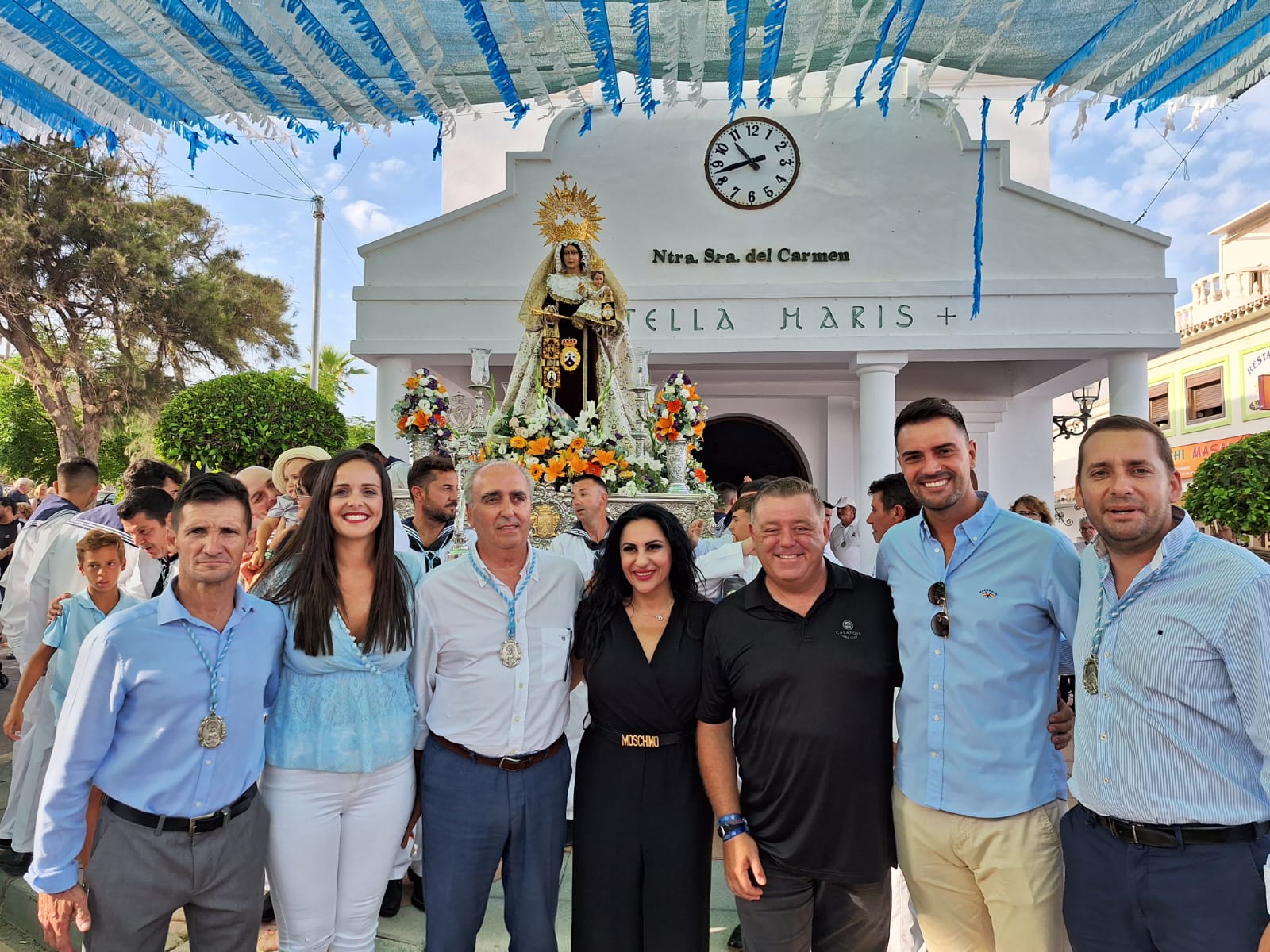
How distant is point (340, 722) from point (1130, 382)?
1101 centimetres

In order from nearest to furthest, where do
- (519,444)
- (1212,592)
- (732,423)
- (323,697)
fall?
(1212,592), (323,697), (519,444), (732,423)

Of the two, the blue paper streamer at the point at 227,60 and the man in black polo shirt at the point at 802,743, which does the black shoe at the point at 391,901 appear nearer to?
the man in black polo shirt at the point at 802,743

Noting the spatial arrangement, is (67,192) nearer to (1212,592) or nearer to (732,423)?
(732,423)

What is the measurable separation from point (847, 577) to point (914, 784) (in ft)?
1.97

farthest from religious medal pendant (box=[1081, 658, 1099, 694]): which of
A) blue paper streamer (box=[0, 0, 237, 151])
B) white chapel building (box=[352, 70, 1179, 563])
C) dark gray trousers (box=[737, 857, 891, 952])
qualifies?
white chapel building (box=[352, 70, 1179, 563])

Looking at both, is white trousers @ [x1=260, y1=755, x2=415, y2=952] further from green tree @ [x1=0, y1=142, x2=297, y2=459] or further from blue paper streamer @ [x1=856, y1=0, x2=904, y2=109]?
green tree @ [x1=0, y1=142, x2=297, y2=459]

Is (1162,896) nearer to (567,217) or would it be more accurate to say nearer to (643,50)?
(643,50)

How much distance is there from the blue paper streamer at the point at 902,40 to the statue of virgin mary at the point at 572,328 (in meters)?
4.34

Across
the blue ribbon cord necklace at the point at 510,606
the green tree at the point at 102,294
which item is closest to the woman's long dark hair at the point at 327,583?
the blue ribbon cord necklace at the point at 510,606

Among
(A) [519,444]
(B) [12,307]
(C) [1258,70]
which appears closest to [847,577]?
(C) [1258,70]

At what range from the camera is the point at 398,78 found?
268 cm

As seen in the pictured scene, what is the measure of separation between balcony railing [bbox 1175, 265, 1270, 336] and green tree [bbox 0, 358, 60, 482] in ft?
92.3

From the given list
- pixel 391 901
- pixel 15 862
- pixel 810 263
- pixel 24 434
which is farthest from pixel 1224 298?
pixel 24 434

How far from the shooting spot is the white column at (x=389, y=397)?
10711 mm
